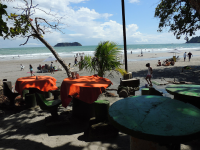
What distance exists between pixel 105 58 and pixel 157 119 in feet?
18.1

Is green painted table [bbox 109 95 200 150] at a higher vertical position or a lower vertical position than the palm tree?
lower

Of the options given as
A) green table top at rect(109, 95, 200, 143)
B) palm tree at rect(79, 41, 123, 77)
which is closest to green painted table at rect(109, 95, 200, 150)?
green table top at rect(109, 95, 200, 143)

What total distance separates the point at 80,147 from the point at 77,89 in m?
1.55

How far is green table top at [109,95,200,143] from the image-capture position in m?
1.92

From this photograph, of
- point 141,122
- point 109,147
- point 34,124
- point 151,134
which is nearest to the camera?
point 151,134

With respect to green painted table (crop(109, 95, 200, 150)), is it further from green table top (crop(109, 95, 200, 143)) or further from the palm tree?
the palm tree

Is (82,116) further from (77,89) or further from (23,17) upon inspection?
(23,17)

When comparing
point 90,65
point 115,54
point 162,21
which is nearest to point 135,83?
point 115,54

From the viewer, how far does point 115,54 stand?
303 inches

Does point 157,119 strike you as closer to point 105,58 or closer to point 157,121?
point 157,121

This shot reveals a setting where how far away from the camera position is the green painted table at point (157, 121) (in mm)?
1917

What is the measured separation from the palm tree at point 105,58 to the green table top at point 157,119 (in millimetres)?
4602

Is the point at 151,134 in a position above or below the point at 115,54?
below

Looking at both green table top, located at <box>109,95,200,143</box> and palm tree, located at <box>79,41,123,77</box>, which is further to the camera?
palm tree, located at <box>79,41,123,77</box>
